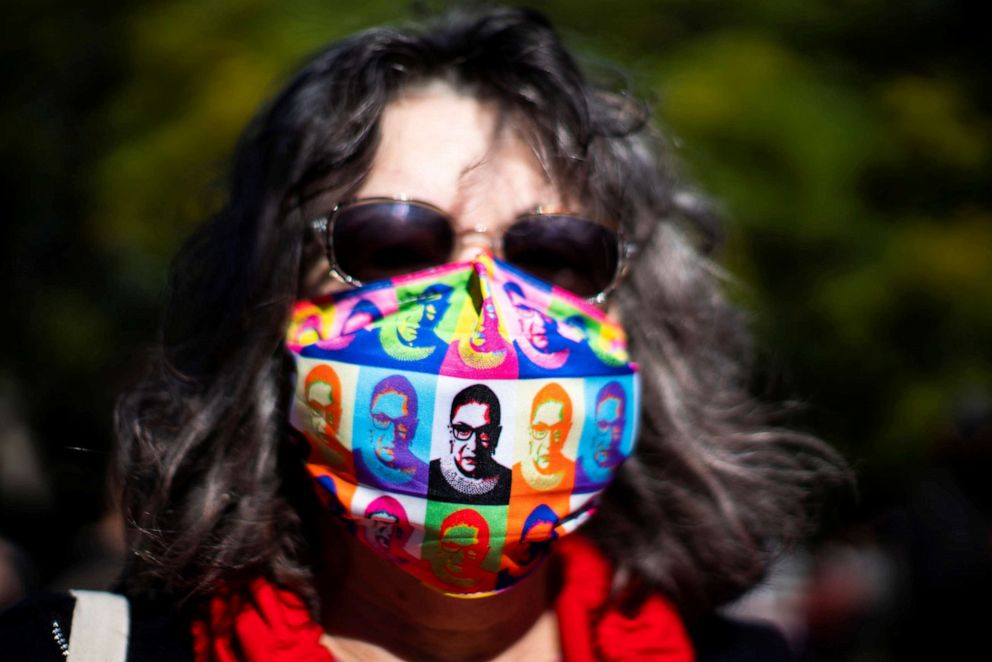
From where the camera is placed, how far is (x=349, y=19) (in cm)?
375

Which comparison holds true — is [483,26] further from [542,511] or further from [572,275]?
[542,511]

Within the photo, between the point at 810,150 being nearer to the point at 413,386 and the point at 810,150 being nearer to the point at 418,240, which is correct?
the point at 418,240

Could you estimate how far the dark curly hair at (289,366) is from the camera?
189 centimetres

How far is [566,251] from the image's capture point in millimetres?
1946

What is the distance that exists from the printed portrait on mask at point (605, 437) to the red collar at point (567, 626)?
23 centimetres

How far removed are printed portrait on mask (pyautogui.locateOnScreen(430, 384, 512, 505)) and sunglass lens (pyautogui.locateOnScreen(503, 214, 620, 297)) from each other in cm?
33

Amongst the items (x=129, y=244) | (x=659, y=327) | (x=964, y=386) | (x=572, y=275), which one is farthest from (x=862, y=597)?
(x=129, y=244)

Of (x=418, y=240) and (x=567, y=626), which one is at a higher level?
(x=418, y=240)

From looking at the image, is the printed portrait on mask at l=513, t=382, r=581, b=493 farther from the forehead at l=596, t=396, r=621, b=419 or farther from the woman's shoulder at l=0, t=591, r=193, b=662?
the woman's shoulder at l=0, t=591, r=193, b=662

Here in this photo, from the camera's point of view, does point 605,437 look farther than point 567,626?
No

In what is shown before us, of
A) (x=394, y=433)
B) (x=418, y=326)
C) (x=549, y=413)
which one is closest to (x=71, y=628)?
(x=394, y=433)

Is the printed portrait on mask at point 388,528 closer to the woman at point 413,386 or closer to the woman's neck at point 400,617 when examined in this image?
the woman at point 413,386

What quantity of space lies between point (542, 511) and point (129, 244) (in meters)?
3.28

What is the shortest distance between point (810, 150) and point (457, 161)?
208 centimetres
